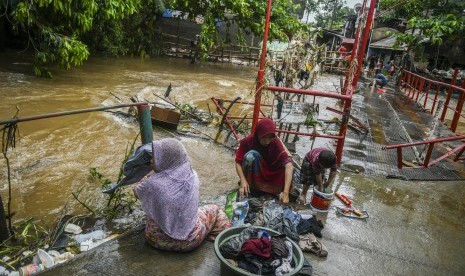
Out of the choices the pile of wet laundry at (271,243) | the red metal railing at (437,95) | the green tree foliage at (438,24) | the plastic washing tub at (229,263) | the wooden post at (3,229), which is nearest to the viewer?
the plastic washing tub at (229,263)

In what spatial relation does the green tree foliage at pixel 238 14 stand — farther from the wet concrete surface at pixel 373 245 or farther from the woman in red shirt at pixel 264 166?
the woman in red shirt at pixel 264 166

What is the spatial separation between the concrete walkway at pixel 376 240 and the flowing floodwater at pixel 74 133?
2166mm

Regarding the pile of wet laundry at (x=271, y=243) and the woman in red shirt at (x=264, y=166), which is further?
the woman in red shirt at (x=264, y=166)

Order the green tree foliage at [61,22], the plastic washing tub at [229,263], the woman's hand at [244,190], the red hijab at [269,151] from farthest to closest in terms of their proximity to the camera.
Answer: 1. the green tree foliage at [61,22]
2. the red hijab at [269,151]
3. the woman's hand at [244,190]
4. the plastic washing tub at [229,263]

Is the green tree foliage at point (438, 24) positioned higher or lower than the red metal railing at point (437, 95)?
higher

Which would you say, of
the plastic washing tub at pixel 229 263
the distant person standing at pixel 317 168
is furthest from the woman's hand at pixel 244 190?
the plastic washing tub at pixel 229 263

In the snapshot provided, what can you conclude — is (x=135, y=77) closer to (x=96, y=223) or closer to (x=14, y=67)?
(x=14, y=67)

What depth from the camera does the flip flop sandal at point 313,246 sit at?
3.39m

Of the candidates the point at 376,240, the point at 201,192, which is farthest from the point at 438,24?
the point at 376,240

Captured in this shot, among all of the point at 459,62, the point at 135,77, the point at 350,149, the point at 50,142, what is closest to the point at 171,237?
the point at 350,149

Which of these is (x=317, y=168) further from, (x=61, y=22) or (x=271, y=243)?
(x=61, y=22)

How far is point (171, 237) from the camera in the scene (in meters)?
3.06

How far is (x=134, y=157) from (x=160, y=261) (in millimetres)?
1019

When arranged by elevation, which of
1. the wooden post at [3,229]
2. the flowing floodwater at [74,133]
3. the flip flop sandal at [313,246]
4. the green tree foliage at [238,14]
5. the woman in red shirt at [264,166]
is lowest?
the flowing floodwater at [74,133]
